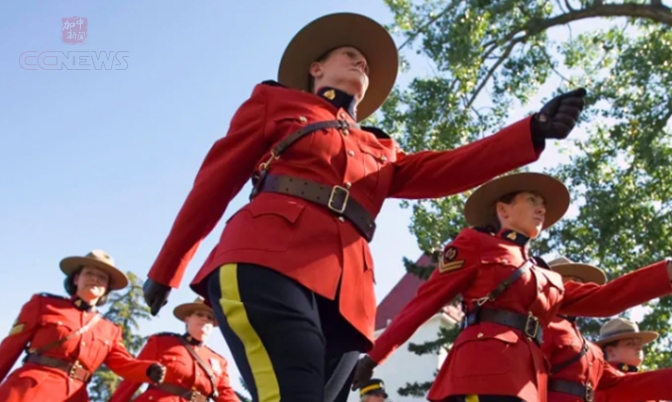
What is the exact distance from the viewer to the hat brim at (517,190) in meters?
5.89

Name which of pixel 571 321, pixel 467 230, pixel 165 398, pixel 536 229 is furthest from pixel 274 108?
pixel 165 398

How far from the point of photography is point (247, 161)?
10.7 ft

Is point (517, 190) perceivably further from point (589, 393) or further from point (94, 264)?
point (94, 264)

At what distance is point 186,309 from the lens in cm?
991

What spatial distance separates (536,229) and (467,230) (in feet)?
1.78

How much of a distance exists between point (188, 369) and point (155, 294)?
6.14 metres

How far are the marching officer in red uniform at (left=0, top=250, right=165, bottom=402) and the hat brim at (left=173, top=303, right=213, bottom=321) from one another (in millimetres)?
1225

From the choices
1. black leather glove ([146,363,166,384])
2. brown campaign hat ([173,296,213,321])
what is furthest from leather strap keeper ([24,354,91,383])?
brown campaign hat ([173,296,213,321])

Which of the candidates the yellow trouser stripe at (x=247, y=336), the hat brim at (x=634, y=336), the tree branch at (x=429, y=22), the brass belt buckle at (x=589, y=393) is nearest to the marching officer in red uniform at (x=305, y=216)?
the yellow trouser stripe at (x=247, y=336)

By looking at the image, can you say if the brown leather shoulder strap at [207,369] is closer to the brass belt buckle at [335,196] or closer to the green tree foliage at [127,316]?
the brass belt buckle at [335,196]

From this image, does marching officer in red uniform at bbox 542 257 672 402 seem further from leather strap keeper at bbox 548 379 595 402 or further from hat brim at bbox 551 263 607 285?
hat brim at bbox 551 263 607 285

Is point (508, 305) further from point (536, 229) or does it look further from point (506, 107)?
point (506, 107)

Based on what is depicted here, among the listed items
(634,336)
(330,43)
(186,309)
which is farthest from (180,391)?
(330,43)

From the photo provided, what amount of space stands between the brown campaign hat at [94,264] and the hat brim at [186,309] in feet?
3.53
